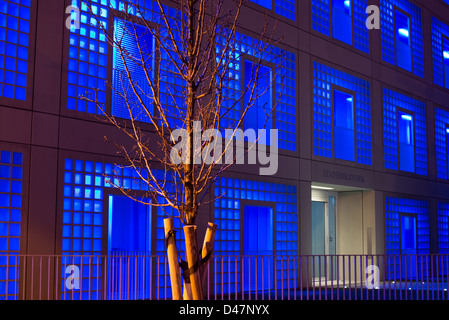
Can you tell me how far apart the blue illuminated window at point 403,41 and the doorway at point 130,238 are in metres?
13.8

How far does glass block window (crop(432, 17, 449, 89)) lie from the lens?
27703 mm

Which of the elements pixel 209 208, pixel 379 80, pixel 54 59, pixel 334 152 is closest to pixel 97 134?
pixel 54 59

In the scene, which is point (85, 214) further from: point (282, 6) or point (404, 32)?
point (404, 32)

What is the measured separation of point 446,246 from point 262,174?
11654mm

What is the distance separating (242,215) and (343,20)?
28.0 ft

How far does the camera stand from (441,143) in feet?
89.9

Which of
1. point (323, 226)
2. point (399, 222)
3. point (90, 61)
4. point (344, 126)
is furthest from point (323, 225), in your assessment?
point (90, 61)

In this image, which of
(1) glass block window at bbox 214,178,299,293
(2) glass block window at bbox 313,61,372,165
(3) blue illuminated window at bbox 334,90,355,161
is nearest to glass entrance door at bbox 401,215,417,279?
(2) glass block window at bbox 313,61,372,165

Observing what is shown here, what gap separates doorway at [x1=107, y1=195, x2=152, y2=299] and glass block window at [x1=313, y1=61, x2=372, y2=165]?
743 cm

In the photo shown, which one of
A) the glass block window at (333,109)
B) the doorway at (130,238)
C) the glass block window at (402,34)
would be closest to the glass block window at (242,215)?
the doorway at (130,238)

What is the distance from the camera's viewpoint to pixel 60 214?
1355 centimetres

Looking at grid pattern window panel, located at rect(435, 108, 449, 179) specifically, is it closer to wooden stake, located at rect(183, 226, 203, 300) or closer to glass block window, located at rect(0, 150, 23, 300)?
glass block window, located at rect(0, 150, 23, 300)

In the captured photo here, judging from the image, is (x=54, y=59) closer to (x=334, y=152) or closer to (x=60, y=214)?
(x=60, y=214)
